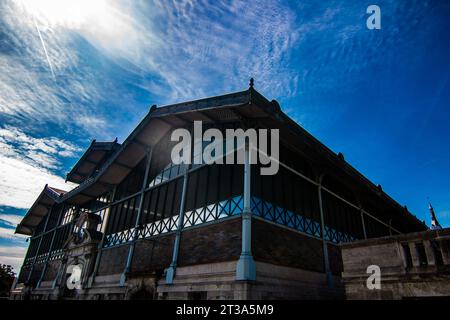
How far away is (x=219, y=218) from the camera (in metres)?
11.1

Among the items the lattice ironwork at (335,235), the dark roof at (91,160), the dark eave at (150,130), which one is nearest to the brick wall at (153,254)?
the dark eave at (150,130)

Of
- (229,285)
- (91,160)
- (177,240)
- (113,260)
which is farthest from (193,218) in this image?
(91,160)

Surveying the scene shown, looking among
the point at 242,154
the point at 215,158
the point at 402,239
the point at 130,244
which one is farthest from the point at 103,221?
the point at 402,239

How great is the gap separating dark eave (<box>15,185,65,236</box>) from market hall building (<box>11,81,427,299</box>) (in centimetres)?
731

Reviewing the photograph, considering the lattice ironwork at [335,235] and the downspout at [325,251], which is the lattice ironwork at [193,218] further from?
the lattice ironwork at [335,235]

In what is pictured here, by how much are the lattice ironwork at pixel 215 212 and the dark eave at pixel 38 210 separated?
1885 cm

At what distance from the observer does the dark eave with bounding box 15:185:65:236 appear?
88.5ft

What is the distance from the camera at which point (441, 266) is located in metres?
5.50

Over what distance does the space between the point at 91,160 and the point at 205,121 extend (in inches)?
557

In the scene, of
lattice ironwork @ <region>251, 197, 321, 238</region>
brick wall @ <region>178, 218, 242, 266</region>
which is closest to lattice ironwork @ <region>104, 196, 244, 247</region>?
brick wall @ <region>178, 218, 242, 266</region>

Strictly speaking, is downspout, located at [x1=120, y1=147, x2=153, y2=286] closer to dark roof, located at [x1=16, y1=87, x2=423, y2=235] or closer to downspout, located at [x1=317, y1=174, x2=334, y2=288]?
dark roof, located at [x1=16, y1=87, x2=423, y2=235]

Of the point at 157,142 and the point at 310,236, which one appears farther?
the point at 157,142

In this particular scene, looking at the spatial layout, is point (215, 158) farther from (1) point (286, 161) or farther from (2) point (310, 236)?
(2) point (310, 236)

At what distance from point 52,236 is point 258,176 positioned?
80.2ft
